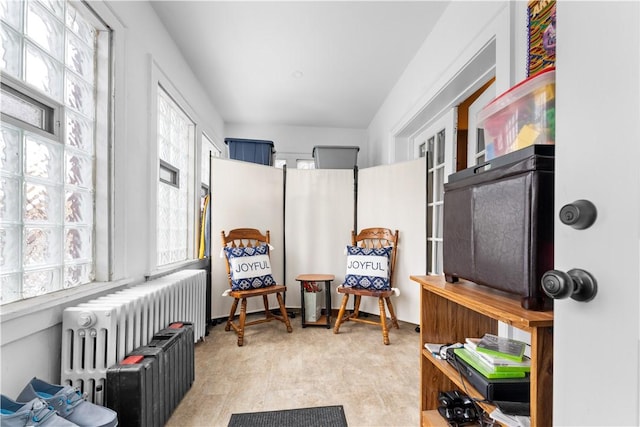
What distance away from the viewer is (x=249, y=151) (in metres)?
3.71

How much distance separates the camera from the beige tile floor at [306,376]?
1544 mm

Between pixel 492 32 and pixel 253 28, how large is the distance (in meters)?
1.64

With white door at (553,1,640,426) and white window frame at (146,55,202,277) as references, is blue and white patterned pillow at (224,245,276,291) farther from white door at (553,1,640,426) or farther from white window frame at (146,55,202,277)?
white door at (553,1,640,426)

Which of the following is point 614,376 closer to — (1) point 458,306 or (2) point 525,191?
(2) point 525,191

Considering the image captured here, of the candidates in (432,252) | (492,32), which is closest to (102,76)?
(492,32)

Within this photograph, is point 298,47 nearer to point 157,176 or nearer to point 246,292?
point 157,176

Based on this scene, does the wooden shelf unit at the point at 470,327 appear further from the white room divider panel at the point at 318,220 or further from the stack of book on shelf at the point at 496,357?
the white room divider panel at the point at 318,220

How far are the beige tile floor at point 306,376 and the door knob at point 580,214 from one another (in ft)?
4.53

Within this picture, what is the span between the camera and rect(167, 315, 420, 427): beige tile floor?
5.07 feet

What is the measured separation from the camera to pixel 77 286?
1.46 meters

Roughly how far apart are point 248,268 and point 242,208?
2.19 feet

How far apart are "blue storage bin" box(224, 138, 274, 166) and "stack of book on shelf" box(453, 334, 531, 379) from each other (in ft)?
10.2

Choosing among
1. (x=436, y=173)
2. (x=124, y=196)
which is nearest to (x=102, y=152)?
(x=124, y=196)

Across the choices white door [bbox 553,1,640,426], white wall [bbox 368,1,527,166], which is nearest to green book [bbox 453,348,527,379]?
white door [bbox 553,1,640,426]
